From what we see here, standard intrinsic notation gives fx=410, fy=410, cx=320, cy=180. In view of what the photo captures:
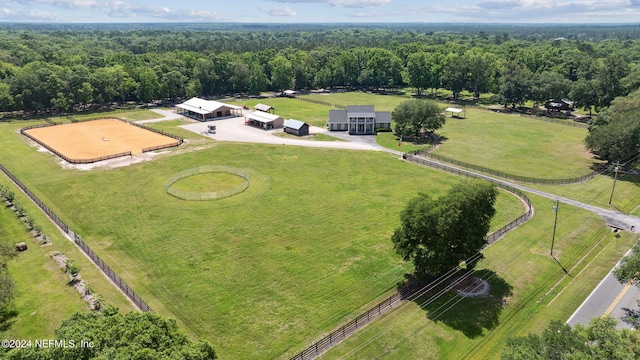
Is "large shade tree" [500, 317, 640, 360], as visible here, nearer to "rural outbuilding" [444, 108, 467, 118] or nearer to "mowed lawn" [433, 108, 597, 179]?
"mowed lawn" [433, 108, 597, 179]

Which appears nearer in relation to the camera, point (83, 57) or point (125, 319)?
point (125, 319)

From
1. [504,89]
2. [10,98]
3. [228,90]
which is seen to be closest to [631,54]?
[504,89]

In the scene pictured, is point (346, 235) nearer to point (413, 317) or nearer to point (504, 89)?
point (413, 317)

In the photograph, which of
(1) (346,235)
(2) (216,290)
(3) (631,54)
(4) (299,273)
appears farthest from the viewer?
(3) (631,54)

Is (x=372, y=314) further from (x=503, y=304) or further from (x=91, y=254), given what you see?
(x=91, y=254)

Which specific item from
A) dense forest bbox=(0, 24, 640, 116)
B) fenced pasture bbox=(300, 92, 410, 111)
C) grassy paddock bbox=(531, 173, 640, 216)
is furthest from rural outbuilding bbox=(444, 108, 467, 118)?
grassy paddock bbox=(531, 173, 640, 216)

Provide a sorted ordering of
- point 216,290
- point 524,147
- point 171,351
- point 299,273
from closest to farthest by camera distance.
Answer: point 171,351 → point 216,290 → point 299,273 → point 524,147
